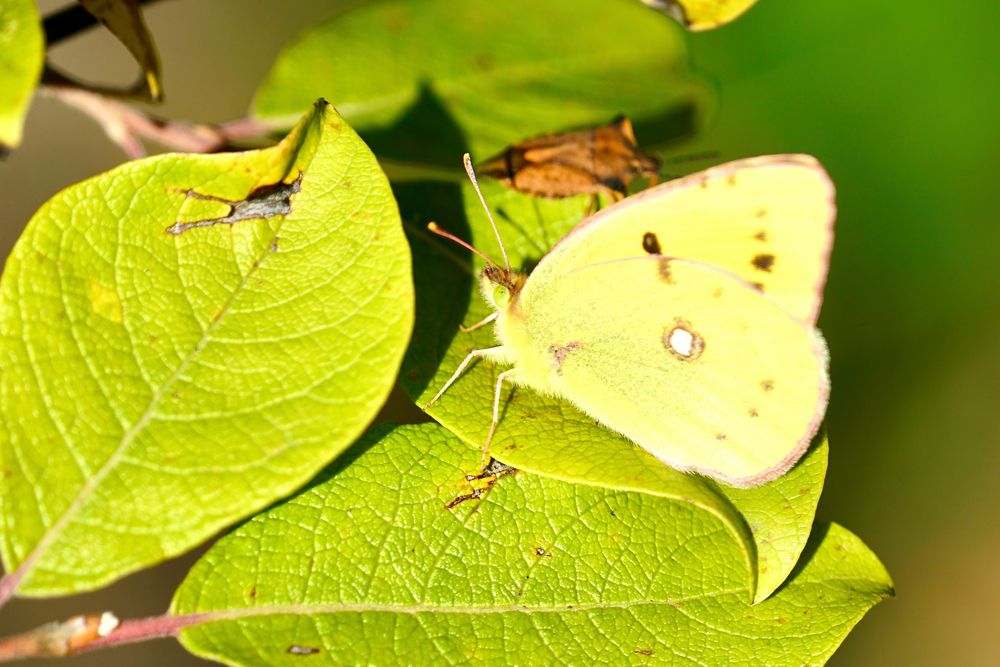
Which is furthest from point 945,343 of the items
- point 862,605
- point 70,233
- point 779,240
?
point 70,233

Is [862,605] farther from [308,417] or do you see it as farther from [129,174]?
[129,174]

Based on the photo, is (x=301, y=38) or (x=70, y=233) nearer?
(x=70, y=233)

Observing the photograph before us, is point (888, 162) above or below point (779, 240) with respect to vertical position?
below

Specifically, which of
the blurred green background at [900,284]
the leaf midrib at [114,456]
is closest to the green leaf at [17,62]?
the leaf midrib at [114,456]

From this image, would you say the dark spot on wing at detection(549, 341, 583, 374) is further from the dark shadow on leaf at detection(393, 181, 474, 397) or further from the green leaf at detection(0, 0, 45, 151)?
the green leaf at detection(0, 0, 45, 151)

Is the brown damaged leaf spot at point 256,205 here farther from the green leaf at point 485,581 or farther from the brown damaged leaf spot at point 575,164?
the brown damaged leaf spot at point 575,164

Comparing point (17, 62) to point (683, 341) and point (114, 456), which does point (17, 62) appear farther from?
point (683, 341)

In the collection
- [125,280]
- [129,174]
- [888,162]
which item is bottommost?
[888,162]
